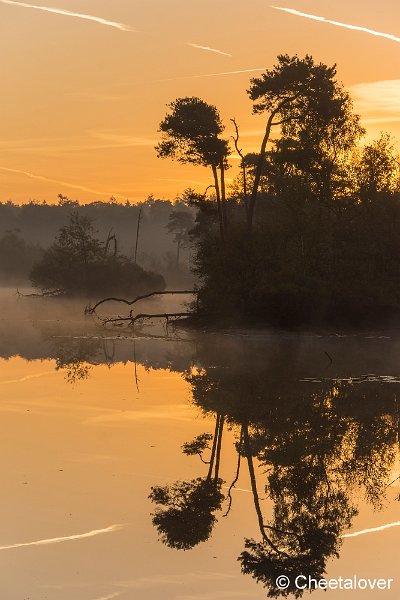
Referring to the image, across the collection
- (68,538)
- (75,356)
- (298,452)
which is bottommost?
(75,356)

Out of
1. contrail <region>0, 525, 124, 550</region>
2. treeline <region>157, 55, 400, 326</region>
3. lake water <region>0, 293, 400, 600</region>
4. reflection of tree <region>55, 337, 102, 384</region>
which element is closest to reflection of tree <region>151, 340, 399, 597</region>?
lake water <region>0, 293, 400, 600</region>

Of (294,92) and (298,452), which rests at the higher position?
(294,92)

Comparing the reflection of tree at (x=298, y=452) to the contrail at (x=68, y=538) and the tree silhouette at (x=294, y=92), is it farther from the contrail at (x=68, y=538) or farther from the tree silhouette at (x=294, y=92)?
the tree silhouette at (x=294, y=92)

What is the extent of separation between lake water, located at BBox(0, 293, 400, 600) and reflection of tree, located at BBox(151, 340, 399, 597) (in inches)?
1.6

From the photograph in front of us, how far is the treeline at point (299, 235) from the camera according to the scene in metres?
48.7

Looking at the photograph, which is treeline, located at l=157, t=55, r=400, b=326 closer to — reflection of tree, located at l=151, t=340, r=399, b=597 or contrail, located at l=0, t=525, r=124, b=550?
reflection of tree, located at l=151, t=340, r=399, b=597

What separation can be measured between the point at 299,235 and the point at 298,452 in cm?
3330

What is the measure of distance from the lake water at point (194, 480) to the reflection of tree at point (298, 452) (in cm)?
4

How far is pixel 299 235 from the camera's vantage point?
50812mm

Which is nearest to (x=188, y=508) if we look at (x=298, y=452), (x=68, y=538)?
(x=68, y=538)

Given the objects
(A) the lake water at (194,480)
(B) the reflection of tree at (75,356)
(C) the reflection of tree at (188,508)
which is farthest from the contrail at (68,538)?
(B) the reflection of tree at (75,356)

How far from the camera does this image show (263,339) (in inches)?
1806

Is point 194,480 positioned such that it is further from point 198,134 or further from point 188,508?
point 198,134

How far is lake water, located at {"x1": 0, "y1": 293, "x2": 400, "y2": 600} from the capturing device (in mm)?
11266
